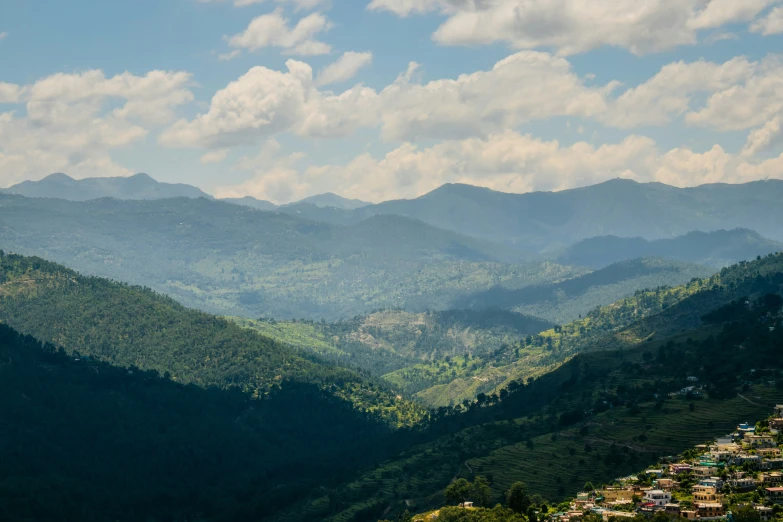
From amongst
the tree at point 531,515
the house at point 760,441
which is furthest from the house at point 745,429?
the tree at point 531,515

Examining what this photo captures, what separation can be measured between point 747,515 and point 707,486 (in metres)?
18.0

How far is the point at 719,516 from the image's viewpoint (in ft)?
425

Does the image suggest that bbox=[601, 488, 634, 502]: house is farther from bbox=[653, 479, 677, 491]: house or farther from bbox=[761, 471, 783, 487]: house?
bbox=[761, 471, 783, 487]: house

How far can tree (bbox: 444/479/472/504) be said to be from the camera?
177 meters

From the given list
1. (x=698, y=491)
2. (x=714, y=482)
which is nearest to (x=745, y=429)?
(x=714, y=482)

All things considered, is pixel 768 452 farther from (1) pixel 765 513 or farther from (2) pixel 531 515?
(2) pixel 531 515

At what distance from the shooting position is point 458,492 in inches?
6959

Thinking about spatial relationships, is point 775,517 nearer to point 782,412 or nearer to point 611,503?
point 611,503

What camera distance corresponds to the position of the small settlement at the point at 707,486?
133 metres

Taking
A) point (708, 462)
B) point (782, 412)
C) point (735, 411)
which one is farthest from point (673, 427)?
point (708, 462)

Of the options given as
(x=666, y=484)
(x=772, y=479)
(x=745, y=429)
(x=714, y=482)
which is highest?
(x=745, y=429)

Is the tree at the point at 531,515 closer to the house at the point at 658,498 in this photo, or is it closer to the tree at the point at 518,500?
the tree at the point at 518,500

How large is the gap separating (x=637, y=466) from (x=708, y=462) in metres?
29.8

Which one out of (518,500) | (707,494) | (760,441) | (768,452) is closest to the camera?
(707,494)
